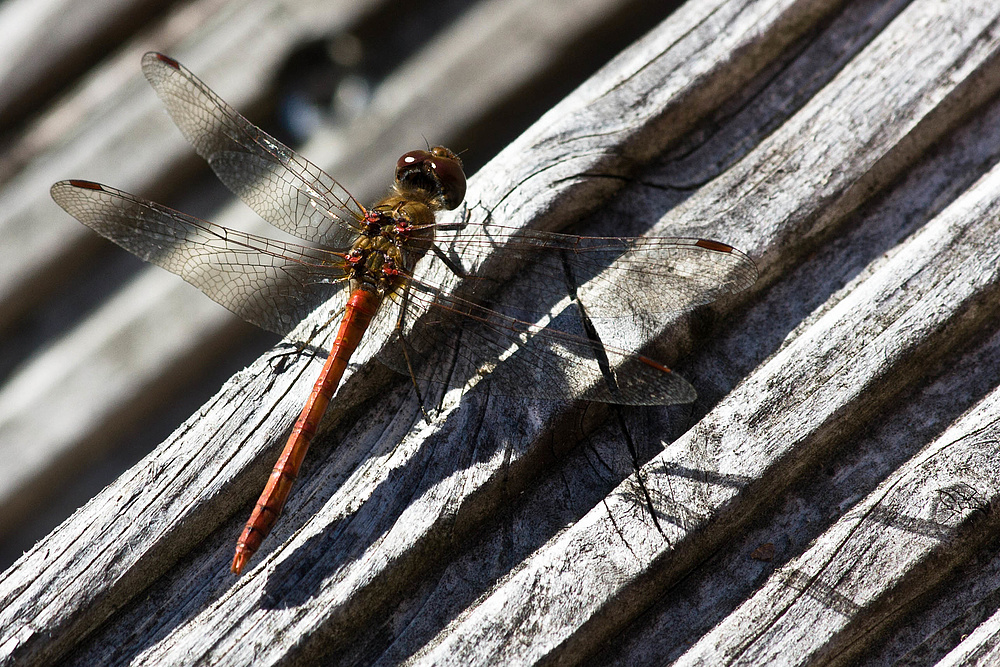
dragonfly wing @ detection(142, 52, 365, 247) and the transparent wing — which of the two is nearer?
the transparent wing

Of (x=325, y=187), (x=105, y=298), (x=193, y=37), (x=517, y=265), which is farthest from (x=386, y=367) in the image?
(x=193, y=37)

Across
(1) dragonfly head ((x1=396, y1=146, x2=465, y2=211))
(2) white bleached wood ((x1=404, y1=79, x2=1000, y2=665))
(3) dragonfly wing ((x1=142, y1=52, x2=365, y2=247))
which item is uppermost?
(3) dragonfly wing ((x1=142, y1=52, x2=365, y2=247))

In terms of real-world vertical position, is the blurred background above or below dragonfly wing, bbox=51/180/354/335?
above

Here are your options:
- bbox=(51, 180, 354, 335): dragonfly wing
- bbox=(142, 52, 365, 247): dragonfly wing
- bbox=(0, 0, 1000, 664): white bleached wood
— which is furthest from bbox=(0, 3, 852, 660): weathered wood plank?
bbox=(142, 52, 365, 247): dragonfly wing

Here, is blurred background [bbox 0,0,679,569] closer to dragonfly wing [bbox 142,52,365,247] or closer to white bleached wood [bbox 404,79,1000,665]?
dragonfly wing [bbox 142,52,365,247]

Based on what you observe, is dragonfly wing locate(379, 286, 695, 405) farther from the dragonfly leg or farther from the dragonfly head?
the dragonfly head

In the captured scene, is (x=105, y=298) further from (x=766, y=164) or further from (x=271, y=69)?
(x=766, y=164)

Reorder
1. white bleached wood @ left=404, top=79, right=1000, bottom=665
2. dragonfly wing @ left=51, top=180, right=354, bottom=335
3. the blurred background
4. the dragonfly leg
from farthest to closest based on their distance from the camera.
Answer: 1. the blurred background
2. dragonfly wing @ left=51, top=180, right=354, bottom=335
3. the dragonfly leg
4. white bleached wood @ left=404, top=79, right=1000, bottom=665

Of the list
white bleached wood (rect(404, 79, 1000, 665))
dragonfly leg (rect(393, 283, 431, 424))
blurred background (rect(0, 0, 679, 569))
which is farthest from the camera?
blurred background (rect(0, 0, 679, 569))
